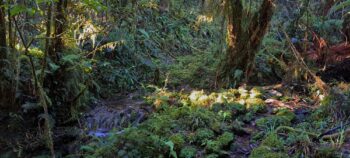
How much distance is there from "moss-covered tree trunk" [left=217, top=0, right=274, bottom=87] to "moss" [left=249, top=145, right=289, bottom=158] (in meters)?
2.87

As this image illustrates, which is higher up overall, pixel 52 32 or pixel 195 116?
pixel 52 32

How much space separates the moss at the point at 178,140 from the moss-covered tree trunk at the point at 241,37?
8.33 feet

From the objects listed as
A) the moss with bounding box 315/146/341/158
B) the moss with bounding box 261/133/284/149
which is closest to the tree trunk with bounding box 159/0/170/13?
the moss with bounding box 261/133/284/149

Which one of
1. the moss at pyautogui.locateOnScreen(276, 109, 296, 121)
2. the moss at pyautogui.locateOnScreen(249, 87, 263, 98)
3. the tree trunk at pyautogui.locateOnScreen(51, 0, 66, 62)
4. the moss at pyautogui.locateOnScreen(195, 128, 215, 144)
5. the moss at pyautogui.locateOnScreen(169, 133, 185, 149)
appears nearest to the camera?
the moss at pyautogui.locateOnScreen(169, 133, 185, 149)

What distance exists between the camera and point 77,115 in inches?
242

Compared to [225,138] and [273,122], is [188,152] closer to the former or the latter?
[225,138]

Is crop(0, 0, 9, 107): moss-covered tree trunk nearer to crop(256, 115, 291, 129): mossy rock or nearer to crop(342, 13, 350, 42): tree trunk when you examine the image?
crop(256, 115, 291, 129): mossy rock

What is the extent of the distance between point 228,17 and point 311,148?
3.58 m

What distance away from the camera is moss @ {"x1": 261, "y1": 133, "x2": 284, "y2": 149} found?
4328 mm

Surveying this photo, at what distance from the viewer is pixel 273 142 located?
4.39 m

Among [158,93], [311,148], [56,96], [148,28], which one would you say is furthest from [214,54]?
[311,148]

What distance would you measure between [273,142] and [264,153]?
32 cm

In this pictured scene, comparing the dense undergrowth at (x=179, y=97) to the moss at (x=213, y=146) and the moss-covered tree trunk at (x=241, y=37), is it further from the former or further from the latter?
the moss-covered tree trunk at (x=241, y=37)

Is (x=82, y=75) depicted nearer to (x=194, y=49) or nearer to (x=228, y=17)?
(x=228, y=17)
